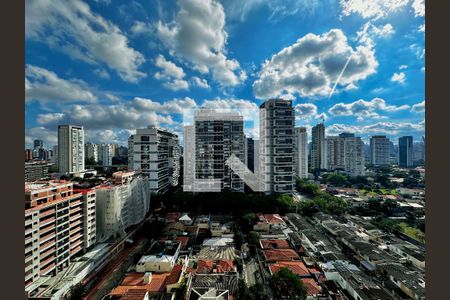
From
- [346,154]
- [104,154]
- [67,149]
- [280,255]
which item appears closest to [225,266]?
[280,255]

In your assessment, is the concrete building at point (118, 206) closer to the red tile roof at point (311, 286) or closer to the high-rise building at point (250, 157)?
the red tile roof at point (311, 286)

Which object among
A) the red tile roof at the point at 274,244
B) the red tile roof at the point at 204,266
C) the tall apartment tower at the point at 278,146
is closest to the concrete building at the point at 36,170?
the red tile roof at the point at 204,266

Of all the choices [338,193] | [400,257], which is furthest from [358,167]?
[400,257]

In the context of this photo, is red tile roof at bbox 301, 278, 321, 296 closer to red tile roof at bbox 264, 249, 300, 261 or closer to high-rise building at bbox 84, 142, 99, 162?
red tile roof at bbox 264, 249, 300, 261

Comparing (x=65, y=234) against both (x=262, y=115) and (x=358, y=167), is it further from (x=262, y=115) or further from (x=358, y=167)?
(x=358, y=167)

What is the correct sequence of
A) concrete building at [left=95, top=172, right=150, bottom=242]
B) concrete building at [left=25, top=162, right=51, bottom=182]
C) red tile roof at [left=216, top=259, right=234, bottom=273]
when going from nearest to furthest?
red tile roof at [left=216, top=259, right=234, bottom=273]
concrete building at [left=95, top=172, right=150, bottom=242]
concrete building at [left=25, top=162, right=51, bottom=182]

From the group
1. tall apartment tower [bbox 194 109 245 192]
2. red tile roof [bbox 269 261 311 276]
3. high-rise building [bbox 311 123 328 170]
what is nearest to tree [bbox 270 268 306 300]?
red tile roof [bbox 269 261 311 276]

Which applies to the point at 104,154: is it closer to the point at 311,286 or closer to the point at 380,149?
the point at 311,286
